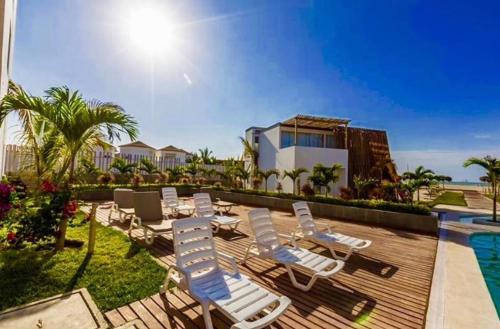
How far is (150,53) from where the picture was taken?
30.1 feet

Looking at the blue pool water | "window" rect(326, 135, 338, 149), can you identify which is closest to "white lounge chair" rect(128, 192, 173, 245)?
the blue pool water

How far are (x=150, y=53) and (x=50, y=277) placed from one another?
27.0ft

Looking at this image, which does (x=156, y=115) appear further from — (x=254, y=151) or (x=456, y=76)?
(x=456, y=76)

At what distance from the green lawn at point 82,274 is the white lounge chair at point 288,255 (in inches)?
75.4

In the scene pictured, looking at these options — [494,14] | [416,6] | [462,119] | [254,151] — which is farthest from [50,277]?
[462,119]

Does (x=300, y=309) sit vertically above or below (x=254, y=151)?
below

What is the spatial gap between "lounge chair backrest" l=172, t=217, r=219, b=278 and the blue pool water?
4.73 metres

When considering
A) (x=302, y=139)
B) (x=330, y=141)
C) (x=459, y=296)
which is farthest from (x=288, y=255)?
(x=330, y=141)

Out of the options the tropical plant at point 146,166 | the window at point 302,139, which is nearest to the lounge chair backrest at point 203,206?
the tropical plant at point 146,166

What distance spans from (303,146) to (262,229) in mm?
15091

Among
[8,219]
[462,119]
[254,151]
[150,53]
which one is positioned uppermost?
[462,119]

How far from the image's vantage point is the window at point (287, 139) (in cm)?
2072

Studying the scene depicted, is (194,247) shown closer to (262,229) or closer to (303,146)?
(262,229)

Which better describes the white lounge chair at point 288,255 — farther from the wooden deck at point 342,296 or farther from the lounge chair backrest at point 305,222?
the lounge chair backrest at point 305,222
